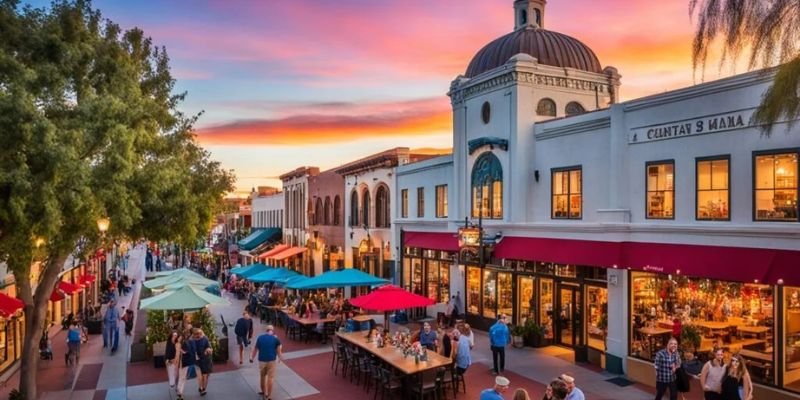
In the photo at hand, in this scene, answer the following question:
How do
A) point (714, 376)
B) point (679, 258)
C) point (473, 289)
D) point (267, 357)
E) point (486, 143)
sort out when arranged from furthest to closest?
point (473, 289)
point (486, 143)
point (679, 258)
point (267, 357)
point (714, 376)

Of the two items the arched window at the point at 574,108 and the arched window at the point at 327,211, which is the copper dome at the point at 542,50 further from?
the arched window at the point at 327,211

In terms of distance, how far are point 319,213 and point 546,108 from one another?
24207mm

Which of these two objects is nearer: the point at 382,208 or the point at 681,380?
the point at 681,380

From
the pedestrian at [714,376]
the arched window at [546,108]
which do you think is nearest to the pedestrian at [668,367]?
the pedestrian at [714,376]

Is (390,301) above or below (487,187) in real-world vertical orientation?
below

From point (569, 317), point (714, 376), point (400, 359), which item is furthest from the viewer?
point (569, 317)

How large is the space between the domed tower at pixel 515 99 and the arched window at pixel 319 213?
18.4 metres

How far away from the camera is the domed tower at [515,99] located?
21.6 metres

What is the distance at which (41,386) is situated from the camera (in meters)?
16.7

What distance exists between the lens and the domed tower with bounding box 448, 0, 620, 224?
70.9 ft

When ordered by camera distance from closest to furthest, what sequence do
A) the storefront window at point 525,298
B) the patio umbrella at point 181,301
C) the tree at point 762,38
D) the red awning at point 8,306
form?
1. the tree at point 762,38
2. the red awning at point 8,306
3. the patio umbrella at point 181,301
4. the storefront window at point 525,298

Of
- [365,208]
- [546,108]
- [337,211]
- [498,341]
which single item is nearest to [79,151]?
[498,341]

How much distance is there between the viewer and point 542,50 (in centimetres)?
2333

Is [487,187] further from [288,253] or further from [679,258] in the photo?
[288,253]
